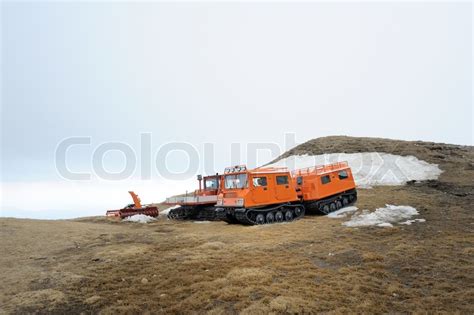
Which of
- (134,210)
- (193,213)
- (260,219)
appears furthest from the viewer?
(134,210)

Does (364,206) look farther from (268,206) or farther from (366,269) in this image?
(366,269)

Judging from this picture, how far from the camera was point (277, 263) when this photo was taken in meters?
12.4

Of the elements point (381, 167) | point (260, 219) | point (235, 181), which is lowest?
point (260, 219)

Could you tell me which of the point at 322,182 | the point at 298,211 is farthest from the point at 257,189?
the point at 322,182

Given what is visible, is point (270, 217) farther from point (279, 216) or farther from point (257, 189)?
point (257, 189)

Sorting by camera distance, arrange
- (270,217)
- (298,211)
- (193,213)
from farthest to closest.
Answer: (193,213) → (298,211) → (270,217)

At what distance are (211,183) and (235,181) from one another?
19.7 feet

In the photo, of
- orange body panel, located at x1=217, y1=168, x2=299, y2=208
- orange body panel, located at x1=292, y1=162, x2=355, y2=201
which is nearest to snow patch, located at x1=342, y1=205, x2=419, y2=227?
orange body panel, located at x1=292, y1=162, x2=355, y2=201

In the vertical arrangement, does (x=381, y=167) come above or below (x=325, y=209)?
above

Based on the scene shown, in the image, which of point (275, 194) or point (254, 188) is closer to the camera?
point (254, 188)

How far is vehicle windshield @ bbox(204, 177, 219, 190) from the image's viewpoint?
2753 cm

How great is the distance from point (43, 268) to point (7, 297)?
2414 millimetres

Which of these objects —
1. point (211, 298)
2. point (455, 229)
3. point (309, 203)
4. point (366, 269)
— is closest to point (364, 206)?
point (309, 203)

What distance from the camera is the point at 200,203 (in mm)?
25000
